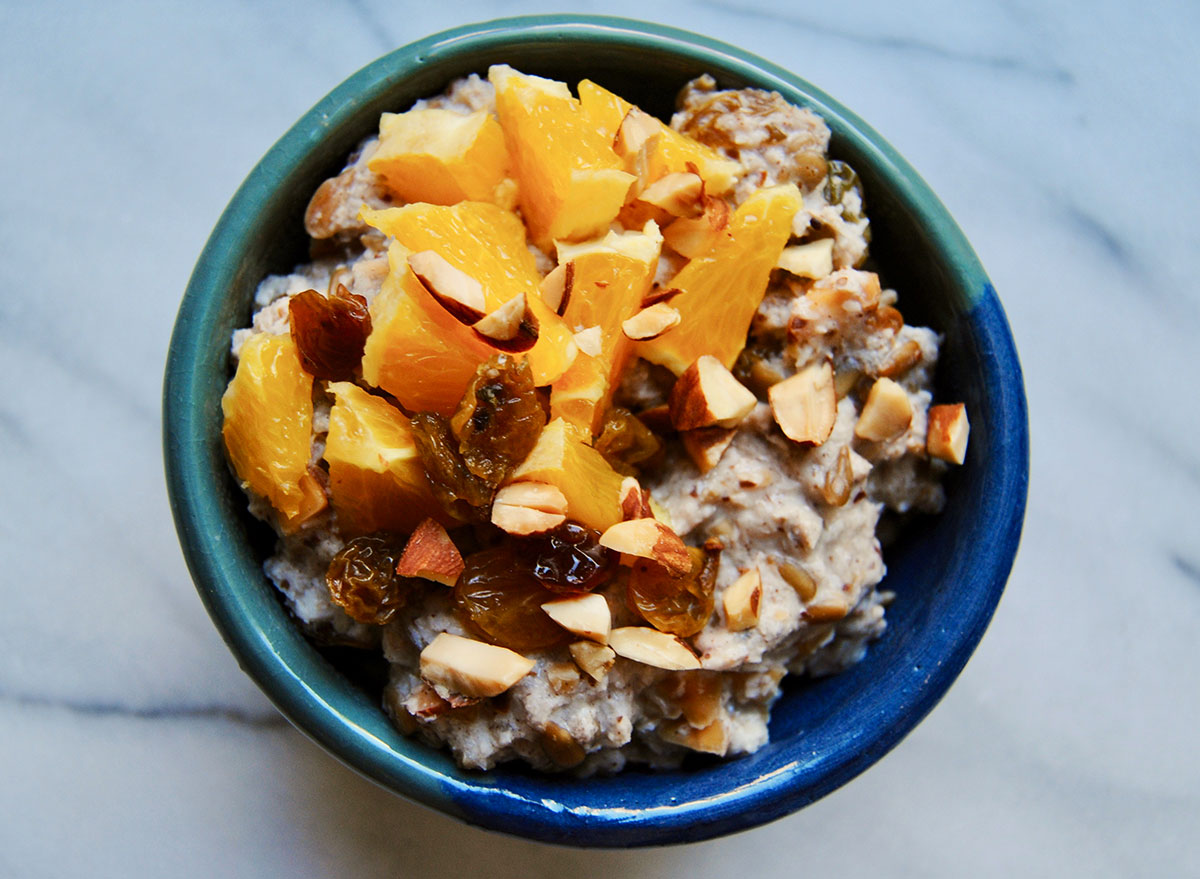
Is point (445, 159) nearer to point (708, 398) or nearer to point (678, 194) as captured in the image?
point (678, 194)

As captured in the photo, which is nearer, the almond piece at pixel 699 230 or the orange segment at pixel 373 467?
the orange segment at pixel 373 467

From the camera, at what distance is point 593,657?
1.55 m

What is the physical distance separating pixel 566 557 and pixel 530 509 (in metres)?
0.11

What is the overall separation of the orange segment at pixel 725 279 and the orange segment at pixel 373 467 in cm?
41

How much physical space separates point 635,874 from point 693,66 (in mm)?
1607

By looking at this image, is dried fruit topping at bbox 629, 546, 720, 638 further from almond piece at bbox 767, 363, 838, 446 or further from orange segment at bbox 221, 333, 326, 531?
orange segment at bbox 221, 333, 326, 531

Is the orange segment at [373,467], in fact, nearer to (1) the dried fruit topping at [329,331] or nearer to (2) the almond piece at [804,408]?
(1) the dried fruit topping at [329,331]

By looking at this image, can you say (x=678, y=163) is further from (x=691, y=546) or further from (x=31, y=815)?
(x=31, y=815)

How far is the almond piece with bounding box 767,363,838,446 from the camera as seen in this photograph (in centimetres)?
164

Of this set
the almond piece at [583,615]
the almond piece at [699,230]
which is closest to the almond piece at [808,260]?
the almond piece at [699,230]

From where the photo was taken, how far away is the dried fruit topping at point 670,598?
157cm

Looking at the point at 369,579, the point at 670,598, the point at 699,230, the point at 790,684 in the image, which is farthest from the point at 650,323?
the point at 790,684

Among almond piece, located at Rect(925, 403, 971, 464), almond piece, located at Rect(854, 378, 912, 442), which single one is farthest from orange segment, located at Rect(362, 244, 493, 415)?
almond piece, located at Rect(925, 403, 971, 464)

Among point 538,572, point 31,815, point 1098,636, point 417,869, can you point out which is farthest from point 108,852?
point 1098,636
